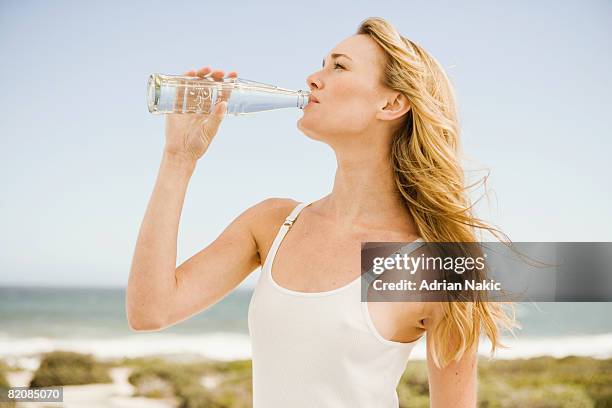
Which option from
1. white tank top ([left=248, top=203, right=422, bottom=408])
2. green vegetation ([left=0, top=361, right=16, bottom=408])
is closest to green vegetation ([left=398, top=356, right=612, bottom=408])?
green vegetation ([left=0, top=361, right=16, bottom=408])

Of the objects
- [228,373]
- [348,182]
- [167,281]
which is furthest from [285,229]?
[228,373]

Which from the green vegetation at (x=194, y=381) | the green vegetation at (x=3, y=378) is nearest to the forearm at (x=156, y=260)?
the green vegetation at (x=194, y=381)

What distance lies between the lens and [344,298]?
4.39 ft

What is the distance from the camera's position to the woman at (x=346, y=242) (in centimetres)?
132

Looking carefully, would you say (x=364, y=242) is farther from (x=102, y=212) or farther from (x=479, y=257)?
(x=102, y=212)

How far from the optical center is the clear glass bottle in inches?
56.9

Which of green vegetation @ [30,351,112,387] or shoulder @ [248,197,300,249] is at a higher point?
green vegetation @ [30,351,112,387]

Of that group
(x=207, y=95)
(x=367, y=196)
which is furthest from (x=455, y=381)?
(x=207, y=95)

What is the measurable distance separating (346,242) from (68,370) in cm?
819

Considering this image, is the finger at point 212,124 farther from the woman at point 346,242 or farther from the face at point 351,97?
the face at point 351,97

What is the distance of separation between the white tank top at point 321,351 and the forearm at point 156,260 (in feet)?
0.58

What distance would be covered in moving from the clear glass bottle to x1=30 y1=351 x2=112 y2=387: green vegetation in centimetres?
711

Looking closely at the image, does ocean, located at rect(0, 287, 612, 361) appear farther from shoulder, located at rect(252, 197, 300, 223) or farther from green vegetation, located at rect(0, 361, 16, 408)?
shoulder, located at rect(252, 197, 300, 223)

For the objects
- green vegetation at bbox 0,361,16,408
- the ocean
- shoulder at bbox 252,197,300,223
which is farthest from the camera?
the ocean
